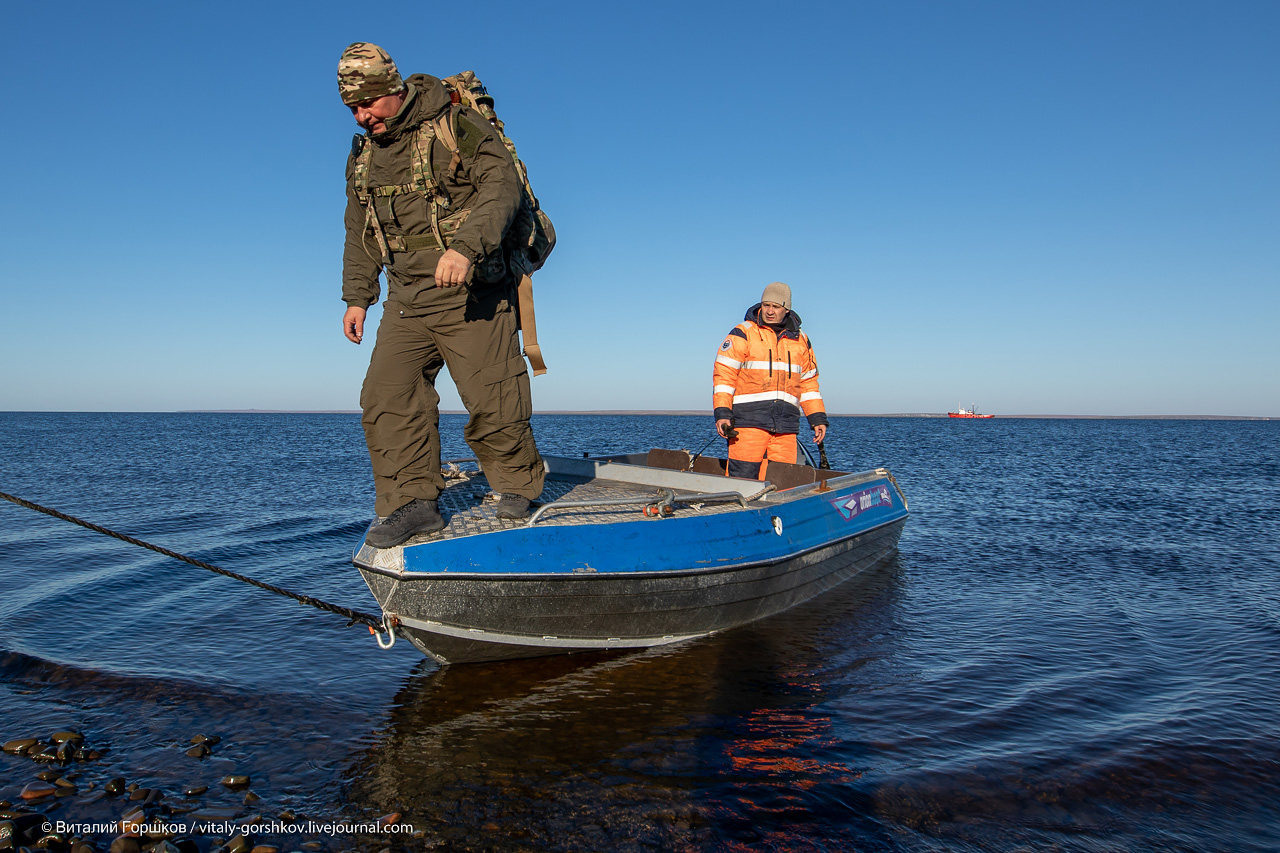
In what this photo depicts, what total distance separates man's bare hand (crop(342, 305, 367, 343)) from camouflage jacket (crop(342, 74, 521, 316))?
0.68 feet

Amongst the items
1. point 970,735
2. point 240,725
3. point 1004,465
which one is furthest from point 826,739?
point 1004,465

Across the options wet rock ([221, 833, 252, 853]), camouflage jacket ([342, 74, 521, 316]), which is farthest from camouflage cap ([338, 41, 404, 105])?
wet rock ([221, 833, 252, 853])

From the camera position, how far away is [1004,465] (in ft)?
93.3

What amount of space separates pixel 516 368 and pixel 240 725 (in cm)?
272

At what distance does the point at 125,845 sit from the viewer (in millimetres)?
3029

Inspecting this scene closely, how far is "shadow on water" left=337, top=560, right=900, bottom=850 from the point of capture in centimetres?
338

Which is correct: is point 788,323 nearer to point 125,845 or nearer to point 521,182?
point 521,182

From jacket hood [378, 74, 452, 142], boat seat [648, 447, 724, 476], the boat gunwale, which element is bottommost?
the boat gunwale

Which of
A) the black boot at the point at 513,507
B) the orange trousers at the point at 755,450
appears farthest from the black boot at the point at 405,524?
the orange trousers at the point at 755,450

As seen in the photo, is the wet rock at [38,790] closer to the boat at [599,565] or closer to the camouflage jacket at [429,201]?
the boat at [599,565]

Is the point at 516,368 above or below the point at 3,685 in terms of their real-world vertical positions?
above

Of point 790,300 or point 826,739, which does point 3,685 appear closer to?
point 826,739

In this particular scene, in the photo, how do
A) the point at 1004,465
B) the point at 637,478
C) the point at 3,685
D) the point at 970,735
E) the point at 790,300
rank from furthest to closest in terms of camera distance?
the point at 1004,465, the point at 790,300, the point at 637,478, the point at 3,685, the point at 970,735

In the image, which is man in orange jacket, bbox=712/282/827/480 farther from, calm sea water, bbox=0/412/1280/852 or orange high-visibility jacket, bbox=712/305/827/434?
calm sea water, bbox=0/412/1280/852
